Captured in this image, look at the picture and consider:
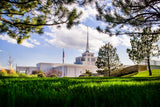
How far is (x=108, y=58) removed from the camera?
87.1 ft

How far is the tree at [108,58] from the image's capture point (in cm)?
2629

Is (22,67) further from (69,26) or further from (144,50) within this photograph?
(69,26)

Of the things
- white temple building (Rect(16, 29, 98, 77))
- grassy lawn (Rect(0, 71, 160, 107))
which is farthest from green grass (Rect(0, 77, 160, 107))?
white temple building (Rect(16, 29, 98, 77))

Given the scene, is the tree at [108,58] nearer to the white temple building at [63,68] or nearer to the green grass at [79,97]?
the white temple building at [63,68]

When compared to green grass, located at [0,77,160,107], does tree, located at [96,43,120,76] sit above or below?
above

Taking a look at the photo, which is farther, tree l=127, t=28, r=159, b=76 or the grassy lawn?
tree l=127, t=28, r=159, b=76

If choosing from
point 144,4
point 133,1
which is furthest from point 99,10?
point 144,4

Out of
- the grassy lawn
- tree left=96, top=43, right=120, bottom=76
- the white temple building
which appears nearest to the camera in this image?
the grassy lawn

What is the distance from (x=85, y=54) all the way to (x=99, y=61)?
198 ft

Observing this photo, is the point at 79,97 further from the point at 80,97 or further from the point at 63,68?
the point at 63,68

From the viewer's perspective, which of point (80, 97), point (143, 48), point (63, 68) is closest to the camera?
point (80, 97)

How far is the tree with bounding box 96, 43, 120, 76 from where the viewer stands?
86.2ft

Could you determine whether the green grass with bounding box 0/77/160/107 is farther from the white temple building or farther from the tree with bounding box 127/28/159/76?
Answer: the white temple building

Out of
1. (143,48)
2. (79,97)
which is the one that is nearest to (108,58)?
(143,48)
